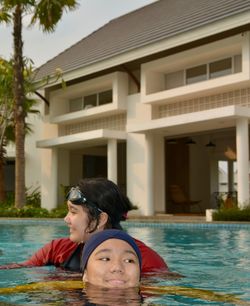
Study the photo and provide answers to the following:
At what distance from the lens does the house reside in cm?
1623

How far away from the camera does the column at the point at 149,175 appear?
1869 cm

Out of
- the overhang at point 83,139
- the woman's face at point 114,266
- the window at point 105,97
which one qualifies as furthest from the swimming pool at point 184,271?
the window at point 105,97

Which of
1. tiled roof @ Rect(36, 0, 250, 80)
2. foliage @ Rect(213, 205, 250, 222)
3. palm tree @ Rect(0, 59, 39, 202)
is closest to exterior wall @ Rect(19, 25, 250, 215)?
tiled roof @ Rect(36, 0, 250, 80)

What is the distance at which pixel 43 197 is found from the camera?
78.4 ft

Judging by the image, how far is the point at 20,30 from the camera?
17844 mm

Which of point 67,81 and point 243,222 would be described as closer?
point 243,222

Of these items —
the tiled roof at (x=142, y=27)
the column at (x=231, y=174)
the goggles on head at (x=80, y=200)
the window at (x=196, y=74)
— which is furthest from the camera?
the column at (x=231, y=174)

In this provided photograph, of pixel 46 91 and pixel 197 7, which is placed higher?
pixel 197 7

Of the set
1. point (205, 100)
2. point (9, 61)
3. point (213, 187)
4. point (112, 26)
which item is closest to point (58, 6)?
point (9, 61)

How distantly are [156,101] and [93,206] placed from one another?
15.4 metres

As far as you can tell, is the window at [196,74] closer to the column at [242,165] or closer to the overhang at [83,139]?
the column at [242,165]

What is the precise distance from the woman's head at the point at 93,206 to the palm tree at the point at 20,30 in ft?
47.5

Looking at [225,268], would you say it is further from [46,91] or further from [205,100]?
[46,91]

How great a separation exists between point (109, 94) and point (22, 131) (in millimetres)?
4978
